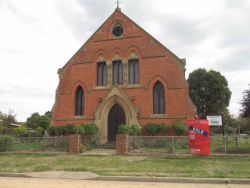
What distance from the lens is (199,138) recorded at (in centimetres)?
1583

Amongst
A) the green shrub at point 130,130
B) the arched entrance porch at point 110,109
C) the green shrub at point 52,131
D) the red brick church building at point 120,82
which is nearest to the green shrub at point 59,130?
the green shrub at point 52,131

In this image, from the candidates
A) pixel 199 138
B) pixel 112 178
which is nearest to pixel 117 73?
pixel 199 138

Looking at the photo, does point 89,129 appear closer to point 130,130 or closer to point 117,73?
point 130,130

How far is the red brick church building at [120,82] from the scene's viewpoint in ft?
78.0

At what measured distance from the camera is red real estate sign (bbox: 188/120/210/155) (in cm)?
1554

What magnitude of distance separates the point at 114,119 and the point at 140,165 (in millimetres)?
11610

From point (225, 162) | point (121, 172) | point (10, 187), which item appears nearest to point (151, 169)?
point (121, 172)

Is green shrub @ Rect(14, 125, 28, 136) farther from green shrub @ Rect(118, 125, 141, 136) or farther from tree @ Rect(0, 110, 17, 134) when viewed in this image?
green shrub @ Rect(118, 125, 141, 136)

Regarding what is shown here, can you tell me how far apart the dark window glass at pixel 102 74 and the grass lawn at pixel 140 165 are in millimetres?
9946

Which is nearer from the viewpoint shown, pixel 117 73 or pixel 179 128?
pixel 179 128

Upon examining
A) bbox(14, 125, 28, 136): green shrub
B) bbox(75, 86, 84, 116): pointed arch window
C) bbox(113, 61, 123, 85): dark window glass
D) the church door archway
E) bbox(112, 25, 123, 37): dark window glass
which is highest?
bbox(112, 25, 123, 37): dark window glass

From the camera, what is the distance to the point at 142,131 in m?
23.5

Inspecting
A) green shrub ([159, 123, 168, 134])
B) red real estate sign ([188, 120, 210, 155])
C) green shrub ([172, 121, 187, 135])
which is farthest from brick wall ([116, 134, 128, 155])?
green shrub ([172, 121, 187, 135])

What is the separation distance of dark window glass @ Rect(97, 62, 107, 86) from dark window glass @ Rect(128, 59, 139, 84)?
7.56 feet
